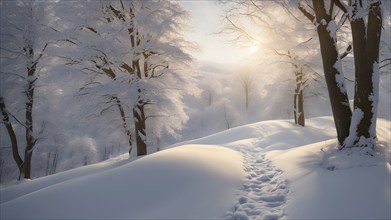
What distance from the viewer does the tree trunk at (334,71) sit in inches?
241

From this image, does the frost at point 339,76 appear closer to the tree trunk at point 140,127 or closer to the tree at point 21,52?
the tree trunk at point 140,127

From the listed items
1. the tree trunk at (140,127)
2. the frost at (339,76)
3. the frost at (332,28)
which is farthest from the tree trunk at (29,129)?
the frost at (339,76)

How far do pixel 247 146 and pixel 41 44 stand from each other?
1241 cm

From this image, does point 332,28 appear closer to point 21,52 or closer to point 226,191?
point 226,191

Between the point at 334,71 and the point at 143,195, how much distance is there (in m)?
5.36

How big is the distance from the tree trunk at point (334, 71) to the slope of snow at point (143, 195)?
2.85 m

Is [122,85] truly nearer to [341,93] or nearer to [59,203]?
[59,203]

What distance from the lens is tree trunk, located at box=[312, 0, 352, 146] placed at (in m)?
6.12

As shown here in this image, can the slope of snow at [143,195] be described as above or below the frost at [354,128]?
below

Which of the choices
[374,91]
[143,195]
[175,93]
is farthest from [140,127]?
[374,91]

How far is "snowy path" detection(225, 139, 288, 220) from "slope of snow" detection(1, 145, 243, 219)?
0.21 m

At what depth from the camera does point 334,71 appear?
20.4 feet

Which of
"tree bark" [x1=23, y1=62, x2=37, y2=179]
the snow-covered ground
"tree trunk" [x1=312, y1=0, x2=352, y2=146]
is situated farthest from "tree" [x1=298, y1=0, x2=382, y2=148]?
"tree bark" [x1=23, y1=62, x2=37, y2=179]

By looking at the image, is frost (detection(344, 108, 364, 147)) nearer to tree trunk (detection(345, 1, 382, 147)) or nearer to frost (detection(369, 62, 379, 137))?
tree trunk (detection(345, 1, 382, 147))
